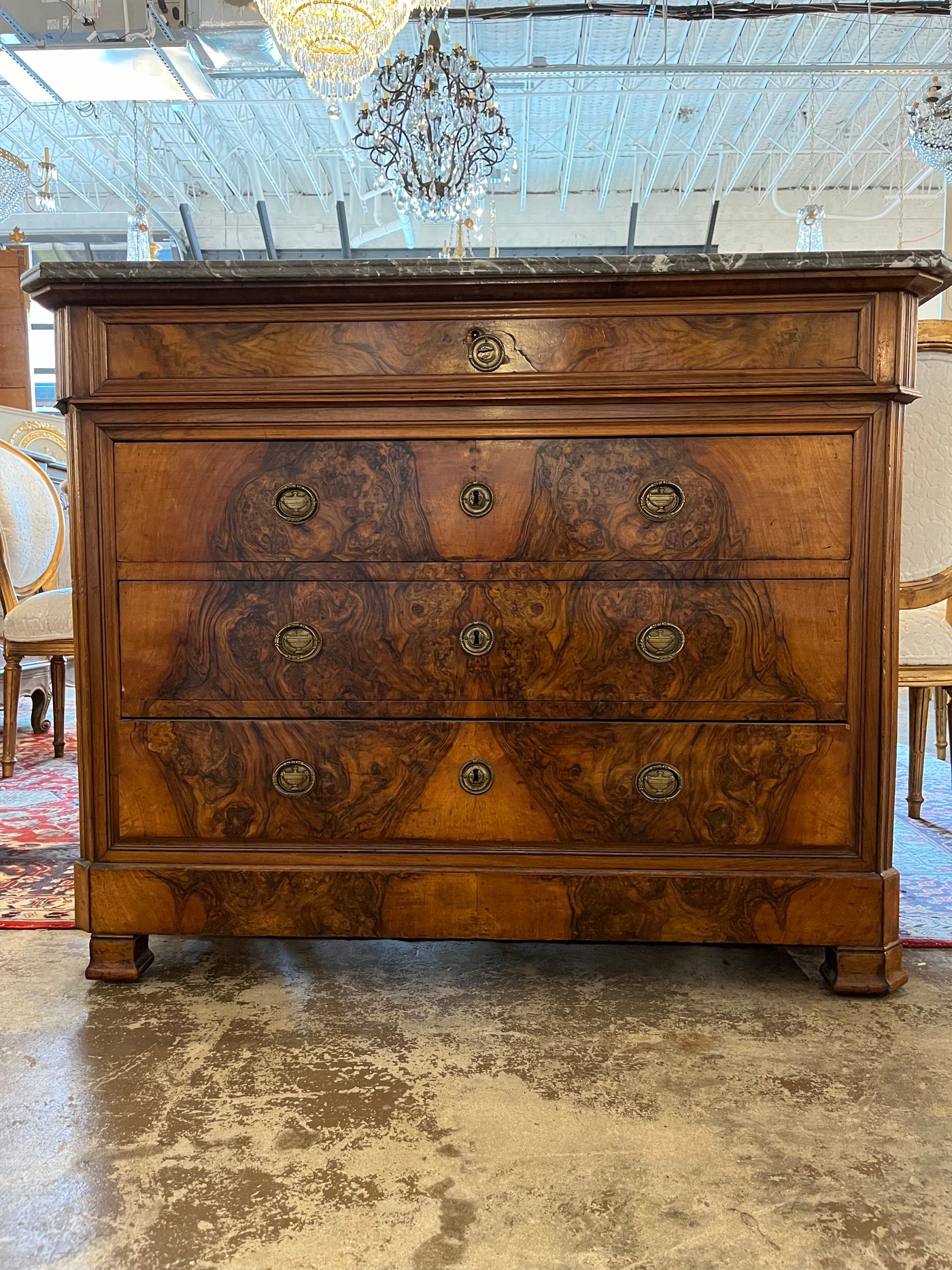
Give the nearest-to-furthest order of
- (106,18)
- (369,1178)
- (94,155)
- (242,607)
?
1. (369,1178)
2. (242,607)
3. (106,18)
4. (94,155)

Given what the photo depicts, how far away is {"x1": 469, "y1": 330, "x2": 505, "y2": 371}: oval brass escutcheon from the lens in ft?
4.71

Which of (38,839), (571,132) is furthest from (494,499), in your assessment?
(571,132)

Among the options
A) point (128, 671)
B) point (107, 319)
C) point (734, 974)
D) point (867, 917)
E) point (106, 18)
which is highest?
point (106, 18)

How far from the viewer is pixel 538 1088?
1.22 meters

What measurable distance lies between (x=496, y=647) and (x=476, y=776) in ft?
0.69

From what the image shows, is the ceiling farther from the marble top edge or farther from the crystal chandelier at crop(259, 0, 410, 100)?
the marble top edge

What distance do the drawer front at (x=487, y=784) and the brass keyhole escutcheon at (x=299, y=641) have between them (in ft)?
0.37

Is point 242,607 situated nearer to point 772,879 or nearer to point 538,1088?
point 538,1088

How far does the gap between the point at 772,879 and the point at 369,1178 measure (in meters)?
0.75

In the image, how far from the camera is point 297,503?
1477 mm

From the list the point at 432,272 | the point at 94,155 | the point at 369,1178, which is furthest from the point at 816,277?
the point at 94,155

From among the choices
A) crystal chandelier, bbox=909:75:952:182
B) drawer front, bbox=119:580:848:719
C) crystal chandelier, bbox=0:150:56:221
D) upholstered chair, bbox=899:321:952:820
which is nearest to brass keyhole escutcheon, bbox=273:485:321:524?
drawer front, bbox=119:580:848:719

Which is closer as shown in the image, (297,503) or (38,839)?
(297,503)

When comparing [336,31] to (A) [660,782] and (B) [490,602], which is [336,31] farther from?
(A) [660,782]
